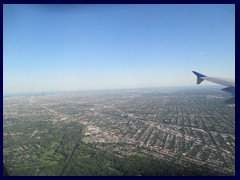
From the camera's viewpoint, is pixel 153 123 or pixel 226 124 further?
pixel 153 123

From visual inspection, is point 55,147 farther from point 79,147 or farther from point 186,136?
point 186,136

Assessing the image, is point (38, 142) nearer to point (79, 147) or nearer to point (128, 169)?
point (79, 147)
